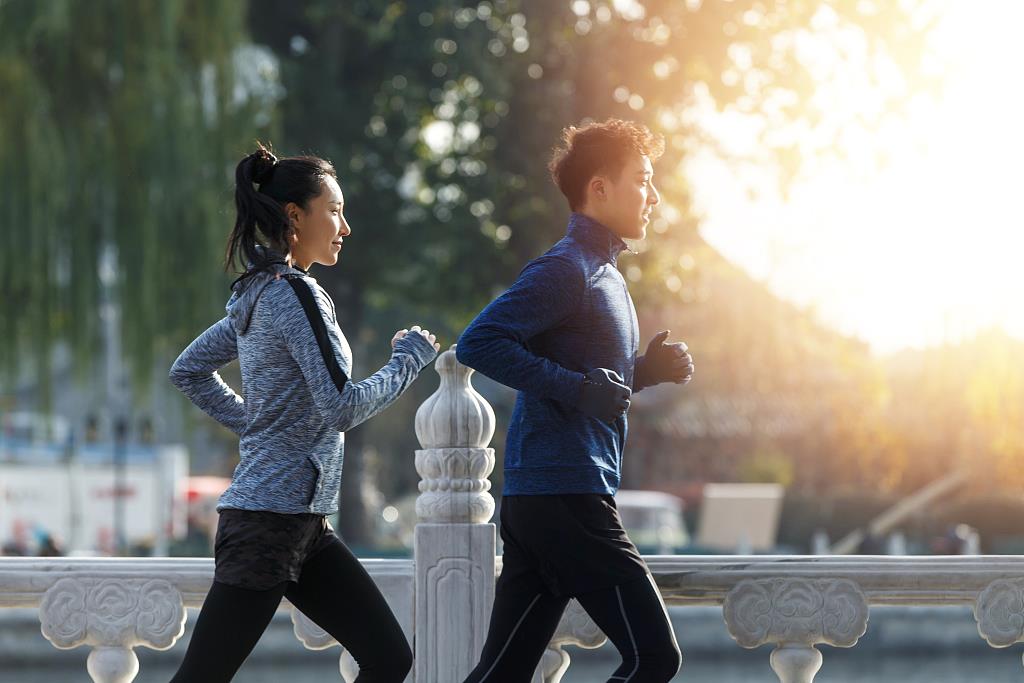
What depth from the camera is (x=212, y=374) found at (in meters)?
4.09

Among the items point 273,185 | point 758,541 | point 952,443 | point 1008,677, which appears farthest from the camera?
point 952,443

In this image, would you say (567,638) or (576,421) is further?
(567,638)

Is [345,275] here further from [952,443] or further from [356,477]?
[952,443]

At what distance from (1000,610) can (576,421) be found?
1.92m

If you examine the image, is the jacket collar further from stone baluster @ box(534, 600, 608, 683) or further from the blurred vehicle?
the blurred vehicle

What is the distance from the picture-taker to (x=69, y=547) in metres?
22.1

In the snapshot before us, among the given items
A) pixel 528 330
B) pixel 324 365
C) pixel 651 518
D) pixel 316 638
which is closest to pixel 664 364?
pixel 528 330

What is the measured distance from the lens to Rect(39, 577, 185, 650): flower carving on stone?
4738 mm

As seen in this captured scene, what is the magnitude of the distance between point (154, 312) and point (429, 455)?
1305cm

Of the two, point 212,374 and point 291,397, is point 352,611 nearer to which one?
point 291,397

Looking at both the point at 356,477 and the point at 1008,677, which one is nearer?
the point at 1008,677

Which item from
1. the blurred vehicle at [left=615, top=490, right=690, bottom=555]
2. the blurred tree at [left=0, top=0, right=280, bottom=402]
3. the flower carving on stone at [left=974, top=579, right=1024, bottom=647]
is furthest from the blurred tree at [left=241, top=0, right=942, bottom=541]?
the flower carving on stone at [left=974, top=579, right=1024, bottom=647]

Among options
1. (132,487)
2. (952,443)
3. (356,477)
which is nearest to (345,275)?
(356,477)

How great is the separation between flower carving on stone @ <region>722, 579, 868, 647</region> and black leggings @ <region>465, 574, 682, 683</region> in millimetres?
1116
